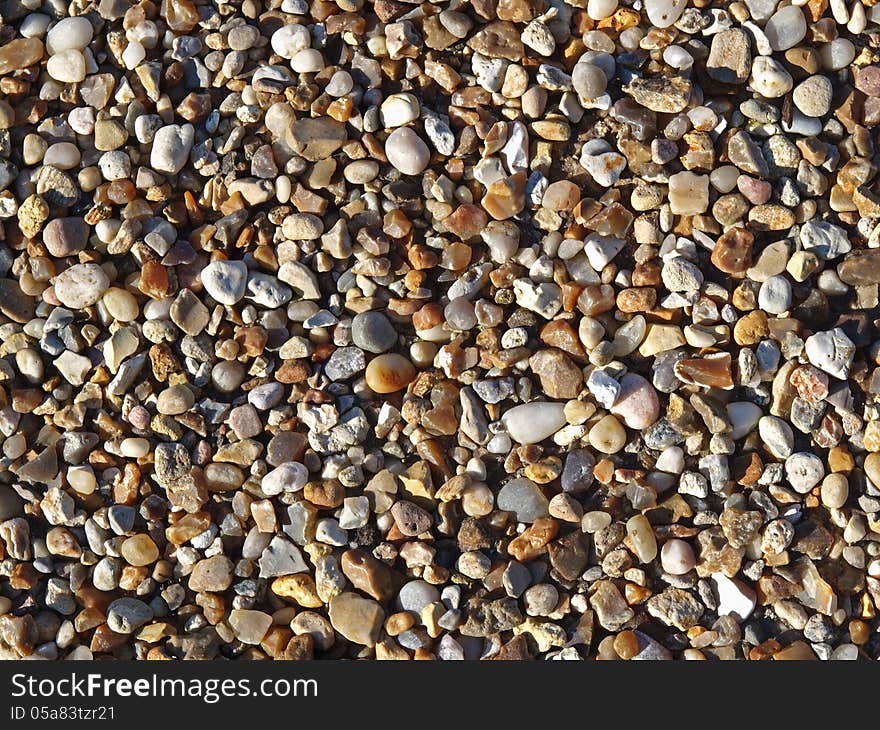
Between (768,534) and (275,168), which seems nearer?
(768,534)

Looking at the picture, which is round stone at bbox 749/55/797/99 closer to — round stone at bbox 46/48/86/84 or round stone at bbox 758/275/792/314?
round stone at bbox 758/275/792/314

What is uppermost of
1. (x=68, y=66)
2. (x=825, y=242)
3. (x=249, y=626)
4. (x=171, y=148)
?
(x=68, y=66)

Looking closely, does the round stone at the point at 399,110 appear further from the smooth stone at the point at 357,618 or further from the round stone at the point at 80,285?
the smooth stone at the point at 357,618

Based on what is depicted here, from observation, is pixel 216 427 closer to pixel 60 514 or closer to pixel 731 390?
pixel 60 514

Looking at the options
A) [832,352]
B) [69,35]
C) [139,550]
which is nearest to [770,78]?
[832,352]

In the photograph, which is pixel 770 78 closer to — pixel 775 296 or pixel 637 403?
pixel 775 296

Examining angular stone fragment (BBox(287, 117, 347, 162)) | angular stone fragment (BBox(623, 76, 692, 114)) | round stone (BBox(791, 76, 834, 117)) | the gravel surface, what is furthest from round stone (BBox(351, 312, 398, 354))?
round stone (BBox(791, 76, 834, 117))

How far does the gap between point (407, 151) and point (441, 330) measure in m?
0.34

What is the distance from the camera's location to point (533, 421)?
1.56 meters

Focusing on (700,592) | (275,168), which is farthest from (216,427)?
(700,592)

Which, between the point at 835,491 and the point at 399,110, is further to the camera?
the point at 399,110

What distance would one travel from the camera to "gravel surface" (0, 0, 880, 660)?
1.53 metres

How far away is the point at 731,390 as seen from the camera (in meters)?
1.58

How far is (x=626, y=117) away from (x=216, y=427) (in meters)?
0.97
